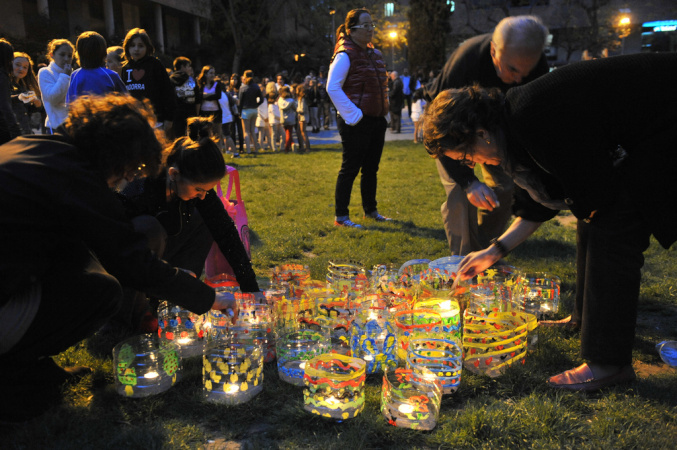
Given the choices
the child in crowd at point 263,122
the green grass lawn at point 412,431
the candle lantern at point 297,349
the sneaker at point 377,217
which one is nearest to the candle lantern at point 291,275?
the candle lantern at point 297,349

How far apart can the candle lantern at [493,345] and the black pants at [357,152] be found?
3104 mm

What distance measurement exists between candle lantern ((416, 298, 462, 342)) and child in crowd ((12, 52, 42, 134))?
5.31m

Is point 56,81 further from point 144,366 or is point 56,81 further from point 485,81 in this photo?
point 485,81

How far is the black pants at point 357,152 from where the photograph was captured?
577cm

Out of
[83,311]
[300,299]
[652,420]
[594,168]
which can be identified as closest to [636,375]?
[652,420]

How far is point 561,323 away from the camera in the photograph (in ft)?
11.4

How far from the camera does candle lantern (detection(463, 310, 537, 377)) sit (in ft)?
9.31

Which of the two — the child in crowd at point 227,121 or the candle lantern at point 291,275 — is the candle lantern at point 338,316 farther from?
the child in crowd at point 227,121

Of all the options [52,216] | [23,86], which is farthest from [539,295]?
[23,86]

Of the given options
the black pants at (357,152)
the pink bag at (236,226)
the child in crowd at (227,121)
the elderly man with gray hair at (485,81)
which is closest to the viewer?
the elderly man with gray hair at (485,81)

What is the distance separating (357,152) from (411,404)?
3.74m

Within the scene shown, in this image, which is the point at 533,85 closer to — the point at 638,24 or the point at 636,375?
the point at 636,375

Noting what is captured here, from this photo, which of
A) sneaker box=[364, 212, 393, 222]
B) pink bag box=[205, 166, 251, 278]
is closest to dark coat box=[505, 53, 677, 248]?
pink bag box=[205, 166, 251, 278]

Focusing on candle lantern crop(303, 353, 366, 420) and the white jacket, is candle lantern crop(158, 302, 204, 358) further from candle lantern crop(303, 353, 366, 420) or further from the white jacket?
the white jacket
